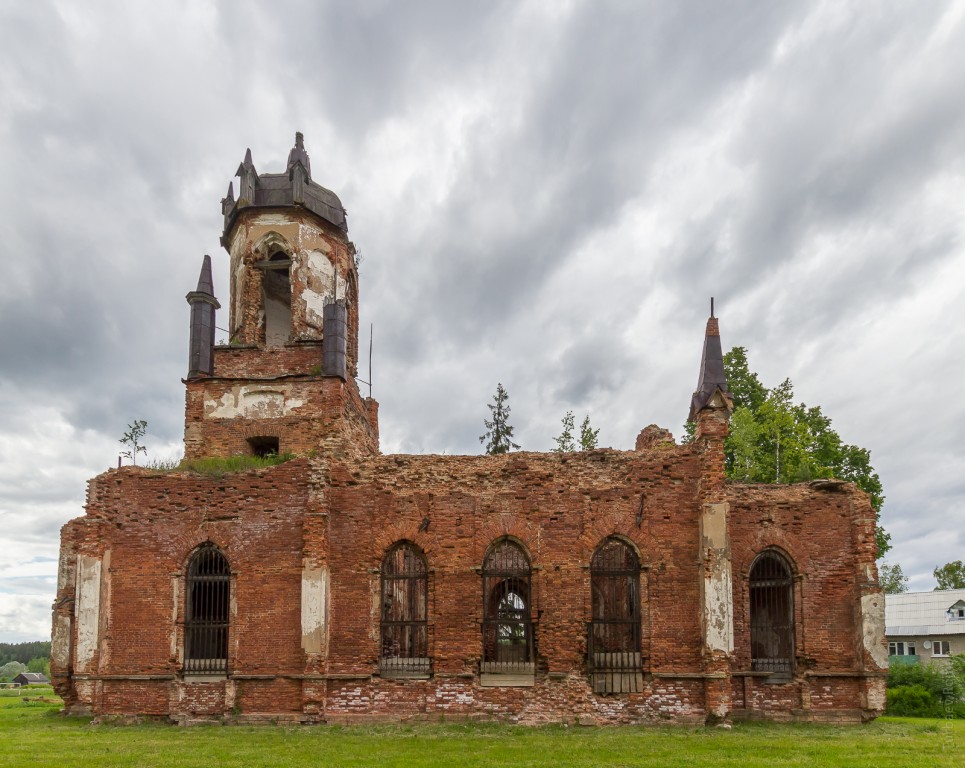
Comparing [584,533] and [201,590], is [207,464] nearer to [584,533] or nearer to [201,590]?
[201,590]

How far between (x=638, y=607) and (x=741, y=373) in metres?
15.2

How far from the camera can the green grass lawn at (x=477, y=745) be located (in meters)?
10.6

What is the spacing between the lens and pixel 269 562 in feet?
49.9

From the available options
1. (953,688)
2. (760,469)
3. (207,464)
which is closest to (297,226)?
(207,464)

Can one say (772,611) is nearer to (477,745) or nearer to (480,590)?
(480,590)

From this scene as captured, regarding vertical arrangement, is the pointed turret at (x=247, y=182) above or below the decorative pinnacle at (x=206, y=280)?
above

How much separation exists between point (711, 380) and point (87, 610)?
13.5 metres

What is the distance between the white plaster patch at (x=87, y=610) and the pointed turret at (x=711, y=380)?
12.7 metres

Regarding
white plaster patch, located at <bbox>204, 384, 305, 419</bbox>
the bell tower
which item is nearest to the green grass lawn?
the bell tower

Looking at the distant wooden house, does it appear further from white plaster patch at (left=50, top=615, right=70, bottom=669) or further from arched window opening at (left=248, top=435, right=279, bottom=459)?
arched window opening at (left=248, top=435, right=279, bottom=459)

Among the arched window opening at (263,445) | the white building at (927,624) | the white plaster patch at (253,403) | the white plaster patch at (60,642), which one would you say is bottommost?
the white building at (927,624)

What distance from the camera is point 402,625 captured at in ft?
50.1

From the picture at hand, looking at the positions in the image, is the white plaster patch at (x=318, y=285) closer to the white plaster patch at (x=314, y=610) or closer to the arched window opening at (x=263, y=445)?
the arched window opening at (x=263, y=445)

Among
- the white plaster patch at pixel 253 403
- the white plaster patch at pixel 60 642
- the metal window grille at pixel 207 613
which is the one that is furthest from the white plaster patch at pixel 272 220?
the white plaster patch at pixel 60 642
